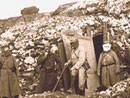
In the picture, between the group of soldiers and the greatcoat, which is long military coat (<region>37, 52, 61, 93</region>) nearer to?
the group of soldiers

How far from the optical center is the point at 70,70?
44.9 feet

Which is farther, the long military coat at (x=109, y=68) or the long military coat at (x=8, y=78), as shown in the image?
the long military coat at (x=109, y=68)

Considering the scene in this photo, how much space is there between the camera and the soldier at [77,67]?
44.1ft

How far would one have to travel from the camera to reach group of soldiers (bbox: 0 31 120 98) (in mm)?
13438

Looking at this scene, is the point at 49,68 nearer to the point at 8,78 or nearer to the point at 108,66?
the point at 8,78

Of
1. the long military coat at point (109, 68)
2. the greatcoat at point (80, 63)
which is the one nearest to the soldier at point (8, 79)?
the greatcoat at point (80, 63)

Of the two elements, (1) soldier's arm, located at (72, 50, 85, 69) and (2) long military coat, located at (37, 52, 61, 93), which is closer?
(1) soldier's arm, located at (72, 50, 85, 69)

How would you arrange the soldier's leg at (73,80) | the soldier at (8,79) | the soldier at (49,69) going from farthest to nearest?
1. the soldier at (49,69)
2. the soldier's leg at (73,80)
3. the soldier at (8,79)

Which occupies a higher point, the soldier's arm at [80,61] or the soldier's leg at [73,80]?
the soldier's arm at [80,61]

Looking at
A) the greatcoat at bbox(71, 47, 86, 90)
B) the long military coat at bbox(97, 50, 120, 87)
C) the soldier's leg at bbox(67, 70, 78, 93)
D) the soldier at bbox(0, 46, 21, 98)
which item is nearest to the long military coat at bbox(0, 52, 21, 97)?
the soldier at bbox(0, 46, 21, 98)

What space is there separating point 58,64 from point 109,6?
3917 mm

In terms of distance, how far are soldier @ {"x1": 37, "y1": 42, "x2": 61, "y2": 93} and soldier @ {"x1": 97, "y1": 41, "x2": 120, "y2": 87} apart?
1206 millimetres

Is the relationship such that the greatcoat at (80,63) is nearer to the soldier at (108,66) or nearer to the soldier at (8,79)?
the soldier at (108,66)

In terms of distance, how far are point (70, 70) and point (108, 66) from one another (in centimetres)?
106
